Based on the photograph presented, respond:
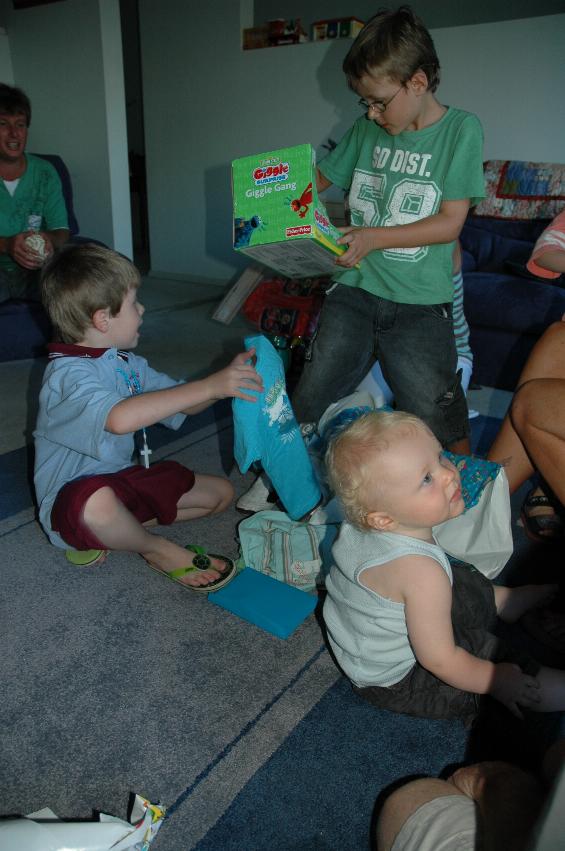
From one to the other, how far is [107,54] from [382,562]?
3.84m

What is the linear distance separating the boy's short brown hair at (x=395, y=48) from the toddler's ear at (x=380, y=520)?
913 mm

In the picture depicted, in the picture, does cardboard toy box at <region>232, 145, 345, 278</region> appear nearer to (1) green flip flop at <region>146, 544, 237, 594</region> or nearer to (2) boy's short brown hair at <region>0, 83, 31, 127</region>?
(1) green flip flop at <region>146, 544, 237, 594</region>

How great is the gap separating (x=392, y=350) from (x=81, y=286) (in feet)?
2.36

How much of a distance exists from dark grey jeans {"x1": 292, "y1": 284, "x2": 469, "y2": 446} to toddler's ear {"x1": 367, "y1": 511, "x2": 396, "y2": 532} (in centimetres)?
63

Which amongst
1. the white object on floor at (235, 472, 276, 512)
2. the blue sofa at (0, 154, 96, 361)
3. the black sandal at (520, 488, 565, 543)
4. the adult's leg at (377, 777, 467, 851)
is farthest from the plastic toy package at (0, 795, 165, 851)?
the blue sofa at (0, 154, 96, 361)

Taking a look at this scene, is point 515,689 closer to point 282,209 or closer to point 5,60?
point 282,209

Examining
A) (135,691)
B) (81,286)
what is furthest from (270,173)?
(135,691)

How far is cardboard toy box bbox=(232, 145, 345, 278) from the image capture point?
46.0 inches

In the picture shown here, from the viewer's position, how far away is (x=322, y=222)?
1.21 m

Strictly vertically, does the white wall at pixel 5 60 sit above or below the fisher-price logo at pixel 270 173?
above

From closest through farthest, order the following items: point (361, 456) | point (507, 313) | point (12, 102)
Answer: point (361, 456), point (12, 102), point (507, 313)

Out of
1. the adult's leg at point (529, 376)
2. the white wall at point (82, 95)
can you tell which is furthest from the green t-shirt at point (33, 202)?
the adult's leg at point (529, 376)

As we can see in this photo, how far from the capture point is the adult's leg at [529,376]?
1.37 m

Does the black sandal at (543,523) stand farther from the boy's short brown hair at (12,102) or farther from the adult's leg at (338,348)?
the boy's short brown hair at (12,102)
